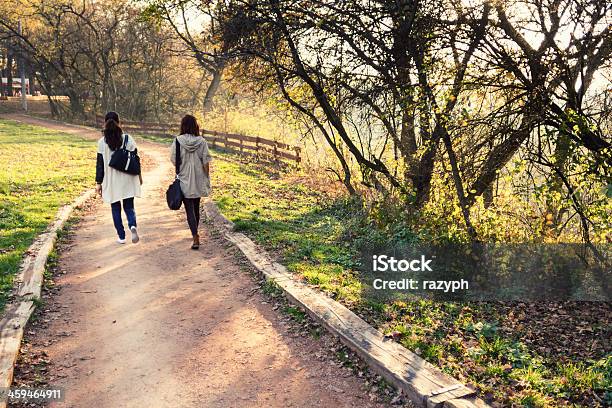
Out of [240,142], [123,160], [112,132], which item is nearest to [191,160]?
[123,160]

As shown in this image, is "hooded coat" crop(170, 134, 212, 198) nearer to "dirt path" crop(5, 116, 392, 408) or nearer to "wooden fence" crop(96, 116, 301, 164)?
"dirt path" crop(5, 116, 392, 408)

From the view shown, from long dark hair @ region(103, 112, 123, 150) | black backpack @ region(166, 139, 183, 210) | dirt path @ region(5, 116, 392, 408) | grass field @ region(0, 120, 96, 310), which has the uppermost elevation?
long dark hair @ region(103, 112, 123, 150)

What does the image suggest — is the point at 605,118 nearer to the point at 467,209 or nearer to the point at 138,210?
the point at 467,209

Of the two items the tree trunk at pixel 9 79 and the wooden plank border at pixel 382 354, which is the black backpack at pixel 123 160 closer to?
the wooden plank border at pixel 382 354

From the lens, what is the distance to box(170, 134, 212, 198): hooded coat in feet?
25.6

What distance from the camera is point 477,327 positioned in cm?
557

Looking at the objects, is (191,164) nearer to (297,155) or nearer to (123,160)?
(123,160)

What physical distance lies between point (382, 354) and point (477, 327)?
1564mm

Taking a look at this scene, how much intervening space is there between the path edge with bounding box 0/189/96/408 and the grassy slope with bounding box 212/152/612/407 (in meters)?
2.99

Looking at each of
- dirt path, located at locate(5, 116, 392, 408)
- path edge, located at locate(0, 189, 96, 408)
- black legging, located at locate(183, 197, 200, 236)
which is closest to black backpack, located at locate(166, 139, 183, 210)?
black legging, located at locate(183, 197, 200, 236)

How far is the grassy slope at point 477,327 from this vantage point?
417cm

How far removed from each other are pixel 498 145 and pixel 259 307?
12.5 feet

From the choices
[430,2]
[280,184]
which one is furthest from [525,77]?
[280,184]

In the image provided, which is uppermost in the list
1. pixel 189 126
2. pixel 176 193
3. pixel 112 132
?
pixel 189 126
